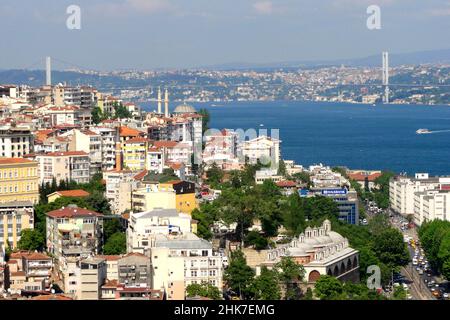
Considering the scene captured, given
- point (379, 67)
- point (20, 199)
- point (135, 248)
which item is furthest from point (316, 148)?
point (379, 67)

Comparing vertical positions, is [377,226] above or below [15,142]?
below

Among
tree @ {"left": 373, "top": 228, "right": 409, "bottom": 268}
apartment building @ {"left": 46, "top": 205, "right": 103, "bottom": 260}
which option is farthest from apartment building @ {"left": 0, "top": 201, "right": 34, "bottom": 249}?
tree @ {"left": 373, "top": 228, "right": 409, "bottom": 268}

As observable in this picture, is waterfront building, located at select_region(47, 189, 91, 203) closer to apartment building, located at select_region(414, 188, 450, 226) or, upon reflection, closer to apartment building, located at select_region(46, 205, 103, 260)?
apartment building, located at select_region(46, 205, 103, 260)

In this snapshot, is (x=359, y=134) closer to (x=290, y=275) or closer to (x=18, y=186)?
(x=18, y=186)

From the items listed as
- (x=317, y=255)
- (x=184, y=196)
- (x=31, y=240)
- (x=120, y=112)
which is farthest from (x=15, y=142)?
(x=317, y=255)

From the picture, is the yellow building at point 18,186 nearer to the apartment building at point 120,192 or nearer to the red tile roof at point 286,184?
the apartment building at point 120,192

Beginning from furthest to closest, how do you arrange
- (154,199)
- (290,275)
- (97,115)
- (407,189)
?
1. (97,115)
2. (407,189)
3. (154,199)
4. (290,275)

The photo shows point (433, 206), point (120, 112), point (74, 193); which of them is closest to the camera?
point (74, 193)
